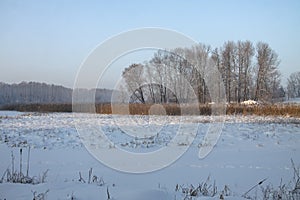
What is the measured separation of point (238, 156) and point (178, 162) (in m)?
2.02

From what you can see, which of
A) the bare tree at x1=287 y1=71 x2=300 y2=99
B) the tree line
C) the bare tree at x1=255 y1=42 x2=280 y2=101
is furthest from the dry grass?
the bare tree at x1=287 y1=71 x2=300 y2=99

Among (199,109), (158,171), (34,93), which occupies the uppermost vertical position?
(34,93)

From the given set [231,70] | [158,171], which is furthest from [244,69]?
[158,171]

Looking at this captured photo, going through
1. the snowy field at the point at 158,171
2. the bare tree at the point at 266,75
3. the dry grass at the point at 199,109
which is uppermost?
the bare tree at the point at 266,75

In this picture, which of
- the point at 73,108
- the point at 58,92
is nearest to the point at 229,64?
the point at 73,108

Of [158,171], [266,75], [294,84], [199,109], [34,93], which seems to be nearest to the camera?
[158,171]

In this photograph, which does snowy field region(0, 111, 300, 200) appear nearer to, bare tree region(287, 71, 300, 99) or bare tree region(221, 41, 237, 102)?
bare tree region(221, 41, 237, 102)

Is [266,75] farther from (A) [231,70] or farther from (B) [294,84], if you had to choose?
(B) [294,84]

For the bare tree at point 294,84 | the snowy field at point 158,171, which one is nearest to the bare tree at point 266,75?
the snowy field at point 158,171

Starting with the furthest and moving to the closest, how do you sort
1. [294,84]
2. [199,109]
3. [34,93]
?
1. [34,93]
2. [294,84]
3. [199,109]

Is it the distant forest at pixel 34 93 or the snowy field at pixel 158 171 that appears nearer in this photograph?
the snowy field at pixel 158 171

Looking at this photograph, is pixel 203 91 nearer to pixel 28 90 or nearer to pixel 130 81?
pixel 130 81

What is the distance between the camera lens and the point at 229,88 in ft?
200

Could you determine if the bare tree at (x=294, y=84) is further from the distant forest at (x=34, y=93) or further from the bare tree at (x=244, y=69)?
the distant forest at (x=34, y=93)
